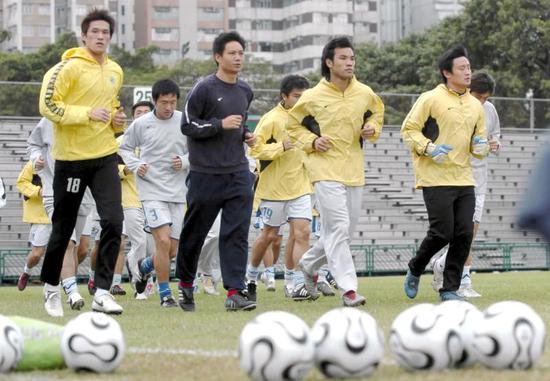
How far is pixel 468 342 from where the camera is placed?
6.79 m

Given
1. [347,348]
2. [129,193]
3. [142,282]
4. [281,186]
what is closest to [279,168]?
[281,186]

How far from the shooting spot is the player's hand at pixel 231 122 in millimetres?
11625

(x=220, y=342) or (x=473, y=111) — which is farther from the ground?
(x=473, y=111)

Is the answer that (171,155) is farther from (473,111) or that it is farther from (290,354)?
(290,354)

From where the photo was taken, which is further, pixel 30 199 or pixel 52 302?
pixel 30 199

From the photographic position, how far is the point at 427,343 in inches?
264

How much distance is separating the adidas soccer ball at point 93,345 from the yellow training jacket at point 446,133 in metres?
5.96

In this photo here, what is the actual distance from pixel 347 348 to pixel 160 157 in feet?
25.7

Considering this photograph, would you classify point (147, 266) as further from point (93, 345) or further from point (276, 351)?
point (276, 351)

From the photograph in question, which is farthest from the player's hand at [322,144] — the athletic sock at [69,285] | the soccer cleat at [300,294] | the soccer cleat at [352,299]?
the athletic sock at [69,285]

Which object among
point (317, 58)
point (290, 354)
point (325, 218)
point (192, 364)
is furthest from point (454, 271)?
point (317, 58)

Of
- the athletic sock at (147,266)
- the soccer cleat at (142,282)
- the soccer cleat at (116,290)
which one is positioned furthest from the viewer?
the soccer cleat at (116,290)

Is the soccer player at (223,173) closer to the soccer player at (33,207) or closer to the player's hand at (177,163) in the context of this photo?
the player's hand at (177,163)

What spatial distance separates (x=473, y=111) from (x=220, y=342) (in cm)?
508
